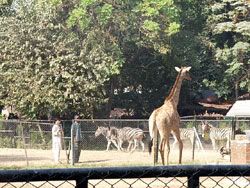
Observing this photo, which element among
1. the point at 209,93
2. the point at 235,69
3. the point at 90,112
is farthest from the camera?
the point at 209,93

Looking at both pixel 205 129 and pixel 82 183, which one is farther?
pixel 205 129

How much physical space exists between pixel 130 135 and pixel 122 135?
0.46m

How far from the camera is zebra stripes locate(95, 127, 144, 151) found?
97.6ft

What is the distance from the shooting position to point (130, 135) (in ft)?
97.7

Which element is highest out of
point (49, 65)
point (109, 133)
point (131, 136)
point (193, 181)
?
point (49, 65)

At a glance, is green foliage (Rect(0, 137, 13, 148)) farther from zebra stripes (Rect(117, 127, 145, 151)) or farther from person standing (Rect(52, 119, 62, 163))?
person standing (Rect(52, 119, 62, 163))

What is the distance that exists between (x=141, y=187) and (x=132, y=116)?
30584 millimetres

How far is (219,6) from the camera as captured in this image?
1695 inches

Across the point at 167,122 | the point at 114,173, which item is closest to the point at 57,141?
the point at 167,122

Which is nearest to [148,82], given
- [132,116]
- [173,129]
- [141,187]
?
[132,116]

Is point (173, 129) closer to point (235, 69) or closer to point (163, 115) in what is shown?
point (163, 115)

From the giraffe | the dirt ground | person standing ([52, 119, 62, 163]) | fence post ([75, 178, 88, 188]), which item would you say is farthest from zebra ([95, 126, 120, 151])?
fence post ([75, 178, 88, 188])

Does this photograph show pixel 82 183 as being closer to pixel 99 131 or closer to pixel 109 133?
pixel 99 131

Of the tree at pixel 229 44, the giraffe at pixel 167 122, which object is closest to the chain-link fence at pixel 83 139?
the giraffe at pixel 167 122
